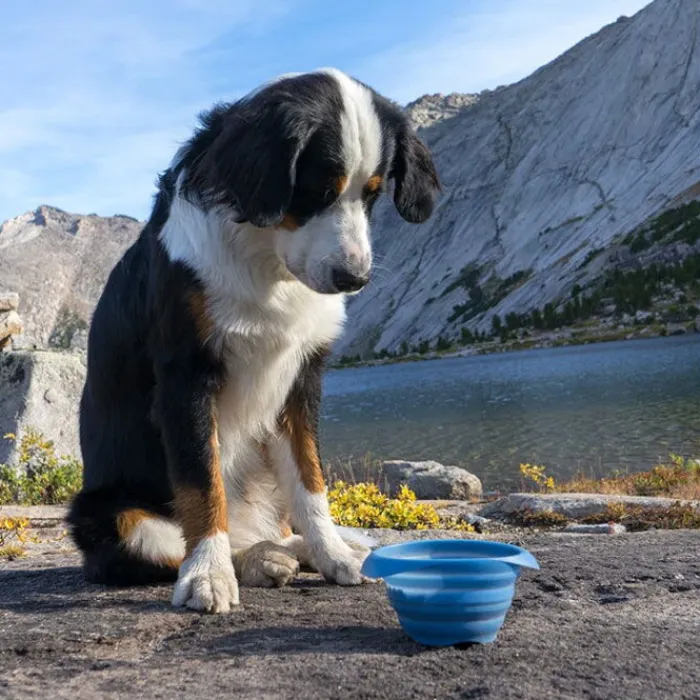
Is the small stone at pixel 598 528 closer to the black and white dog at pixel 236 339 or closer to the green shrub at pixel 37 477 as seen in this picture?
the black and white dog at pixel 236 339

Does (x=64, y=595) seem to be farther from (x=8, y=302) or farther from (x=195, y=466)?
(x=8, y=302)

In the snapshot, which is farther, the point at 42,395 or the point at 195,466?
the point at 42,395

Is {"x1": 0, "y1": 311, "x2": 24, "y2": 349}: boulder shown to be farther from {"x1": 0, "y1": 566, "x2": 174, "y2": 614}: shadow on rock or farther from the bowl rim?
the bowl rim

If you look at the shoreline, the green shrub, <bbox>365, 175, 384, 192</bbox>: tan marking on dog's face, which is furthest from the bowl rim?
the shoreline

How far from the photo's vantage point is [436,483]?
15.6m

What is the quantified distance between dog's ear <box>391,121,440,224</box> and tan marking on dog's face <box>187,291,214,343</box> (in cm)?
128

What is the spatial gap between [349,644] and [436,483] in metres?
12.3

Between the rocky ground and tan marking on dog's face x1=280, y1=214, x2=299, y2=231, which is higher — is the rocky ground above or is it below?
below

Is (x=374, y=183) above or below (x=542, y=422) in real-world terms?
above

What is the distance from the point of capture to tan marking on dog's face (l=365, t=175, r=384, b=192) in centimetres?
421

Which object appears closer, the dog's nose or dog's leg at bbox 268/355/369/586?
the dog's nose

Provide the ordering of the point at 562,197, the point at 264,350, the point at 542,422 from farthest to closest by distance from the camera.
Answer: the point at 562,197 → the point at 542,422 → the point at 264,350

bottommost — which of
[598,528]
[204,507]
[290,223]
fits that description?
[598,528]

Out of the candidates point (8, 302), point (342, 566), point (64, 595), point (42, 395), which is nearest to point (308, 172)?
point (342, 566)
